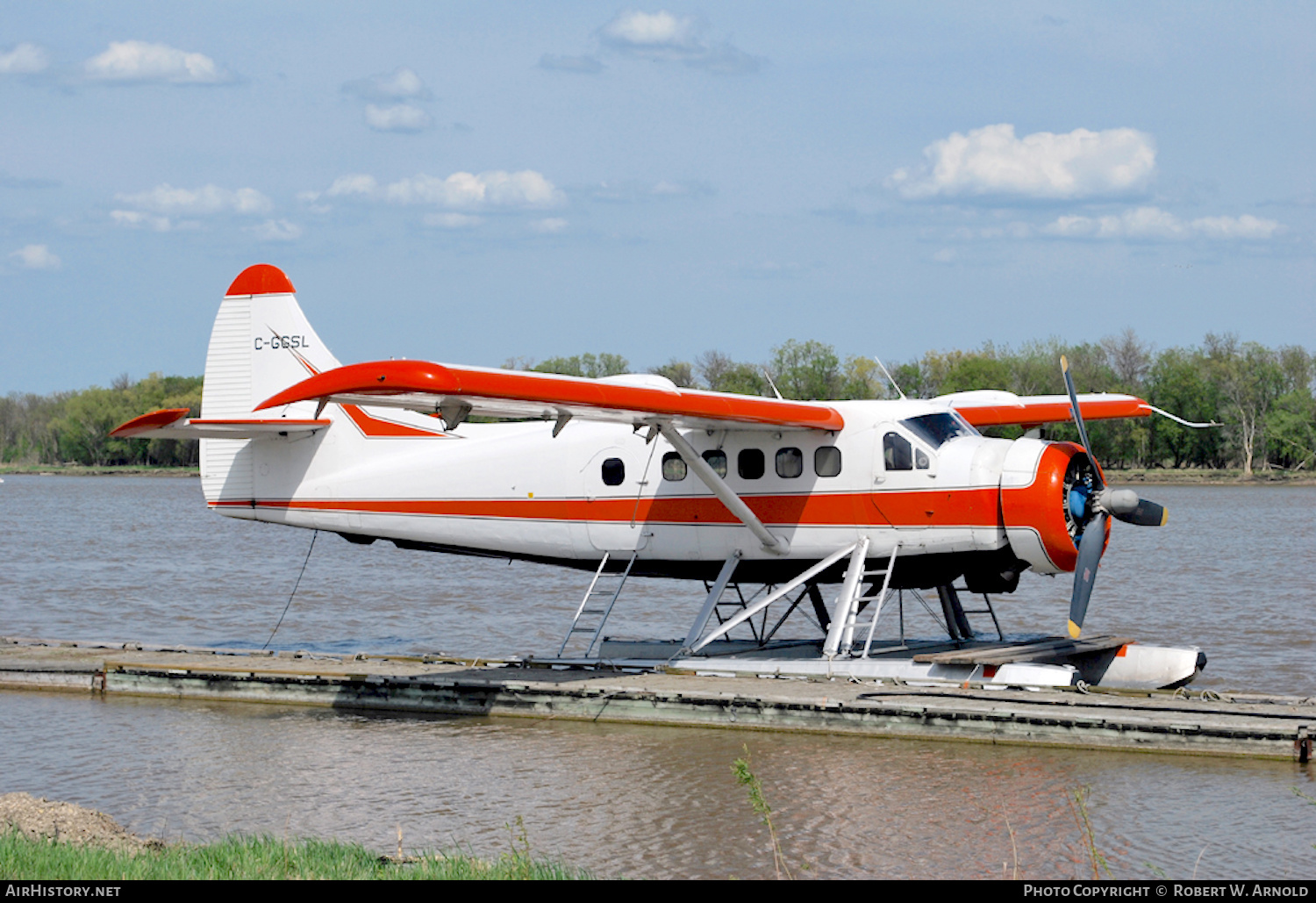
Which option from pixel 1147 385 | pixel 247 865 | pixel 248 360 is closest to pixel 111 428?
pixel 1147 385

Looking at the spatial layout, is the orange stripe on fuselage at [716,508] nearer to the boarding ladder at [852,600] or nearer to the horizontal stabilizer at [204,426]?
the boarding ladder at [852,600]

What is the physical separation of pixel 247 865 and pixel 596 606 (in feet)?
44.1

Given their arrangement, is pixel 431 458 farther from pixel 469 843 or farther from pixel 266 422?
pixel 469 843

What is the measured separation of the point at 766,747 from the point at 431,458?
5129 millimetres

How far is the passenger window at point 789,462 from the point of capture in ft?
42.3

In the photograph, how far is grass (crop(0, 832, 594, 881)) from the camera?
6.57 metres

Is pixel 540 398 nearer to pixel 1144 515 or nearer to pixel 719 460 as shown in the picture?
pixel 719 460

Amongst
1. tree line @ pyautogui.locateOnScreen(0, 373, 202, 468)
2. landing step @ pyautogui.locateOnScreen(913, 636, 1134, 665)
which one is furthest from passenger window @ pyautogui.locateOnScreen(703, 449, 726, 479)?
tree line @ pyautogui.locateOnScreen(0, 373, 202, 468)

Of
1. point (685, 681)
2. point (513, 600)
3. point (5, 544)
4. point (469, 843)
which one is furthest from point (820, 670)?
point (5, 544)

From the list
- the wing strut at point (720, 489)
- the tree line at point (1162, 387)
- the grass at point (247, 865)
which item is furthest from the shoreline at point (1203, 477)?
the grass at point (247, 865)

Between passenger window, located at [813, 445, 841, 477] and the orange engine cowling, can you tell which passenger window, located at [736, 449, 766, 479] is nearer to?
passenger window, located at [813, 445, 841, 477]

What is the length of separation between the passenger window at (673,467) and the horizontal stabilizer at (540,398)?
0.55 meters

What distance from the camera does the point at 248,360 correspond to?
15000 mm

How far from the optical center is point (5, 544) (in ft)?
117
